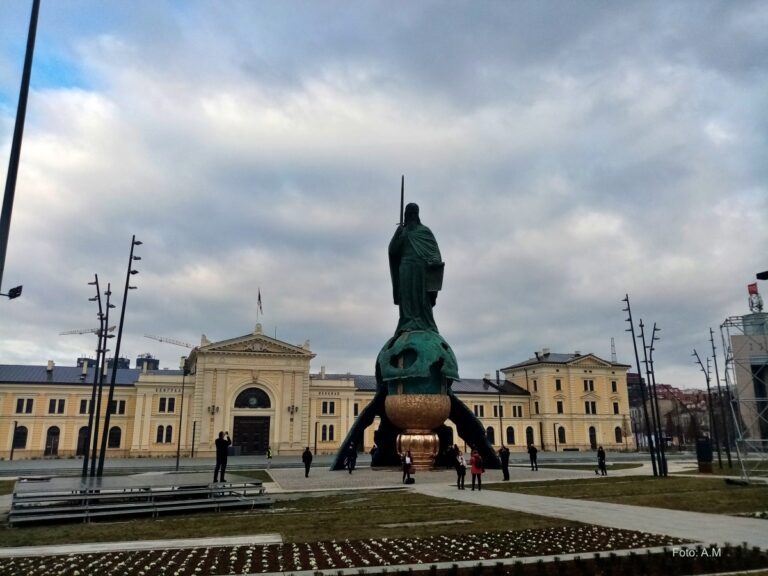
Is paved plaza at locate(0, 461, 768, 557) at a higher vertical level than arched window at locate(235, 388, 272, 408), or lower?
lower

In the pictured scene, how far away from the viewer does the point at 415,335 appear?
32781 mm

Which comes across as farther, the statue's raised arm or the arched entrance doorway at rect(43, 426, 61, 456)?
the arched entrance doorway at rect(43, 426, 61, 456)

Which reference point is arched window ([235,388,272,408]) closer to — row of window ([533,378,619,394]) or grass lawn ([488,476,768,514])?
row of window ([533,378,619,394])

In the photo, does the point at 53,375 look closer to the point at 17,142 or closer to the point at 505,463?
the point at 505,463

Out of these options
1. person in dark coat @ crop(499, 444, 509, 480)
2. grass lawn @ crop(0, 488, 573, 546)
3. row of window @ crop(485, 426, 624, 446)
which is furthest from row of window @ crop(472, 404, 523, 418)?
grass lawn @ crop(0, 488, 573, 546)

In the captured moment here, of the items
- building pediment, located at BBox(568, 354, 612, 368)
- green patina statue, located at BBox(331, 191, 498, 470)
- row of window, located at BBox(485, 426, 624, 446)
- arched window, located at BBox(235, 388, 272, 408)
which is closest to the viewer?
green patina statue, located at BBox(331, 191, 498, 470)

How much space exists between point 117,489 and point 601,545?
43.8 feet

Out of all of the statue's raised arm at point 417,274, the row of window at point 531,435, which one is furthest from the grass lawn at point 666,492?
the row of window at point 531,435

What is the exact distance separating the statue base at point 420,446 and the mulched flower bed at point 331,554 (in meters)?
20.0

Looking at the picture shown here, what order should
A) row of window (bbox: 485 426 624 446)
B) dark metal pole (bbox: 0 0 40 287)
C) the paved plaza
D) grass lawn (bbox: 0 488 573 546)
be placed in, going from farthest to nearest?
row of window (bbox: 485 426 624 446) → grass lawn (bbox: 0 488 573 546) → the paved plaza → dark metal pole (bbox: 0 0 40 287)

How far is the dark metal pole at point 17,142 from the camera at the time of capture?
10719 mm

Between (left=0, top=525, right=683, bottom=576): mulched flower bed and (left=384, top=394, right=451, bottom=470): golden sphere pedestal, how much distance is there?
63.0 feet

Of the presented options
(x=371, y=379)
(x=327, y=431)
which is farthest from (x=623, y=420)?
(x=327, y=431)

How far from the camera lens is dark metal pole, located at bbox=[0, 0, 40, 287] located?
10.7 metres
